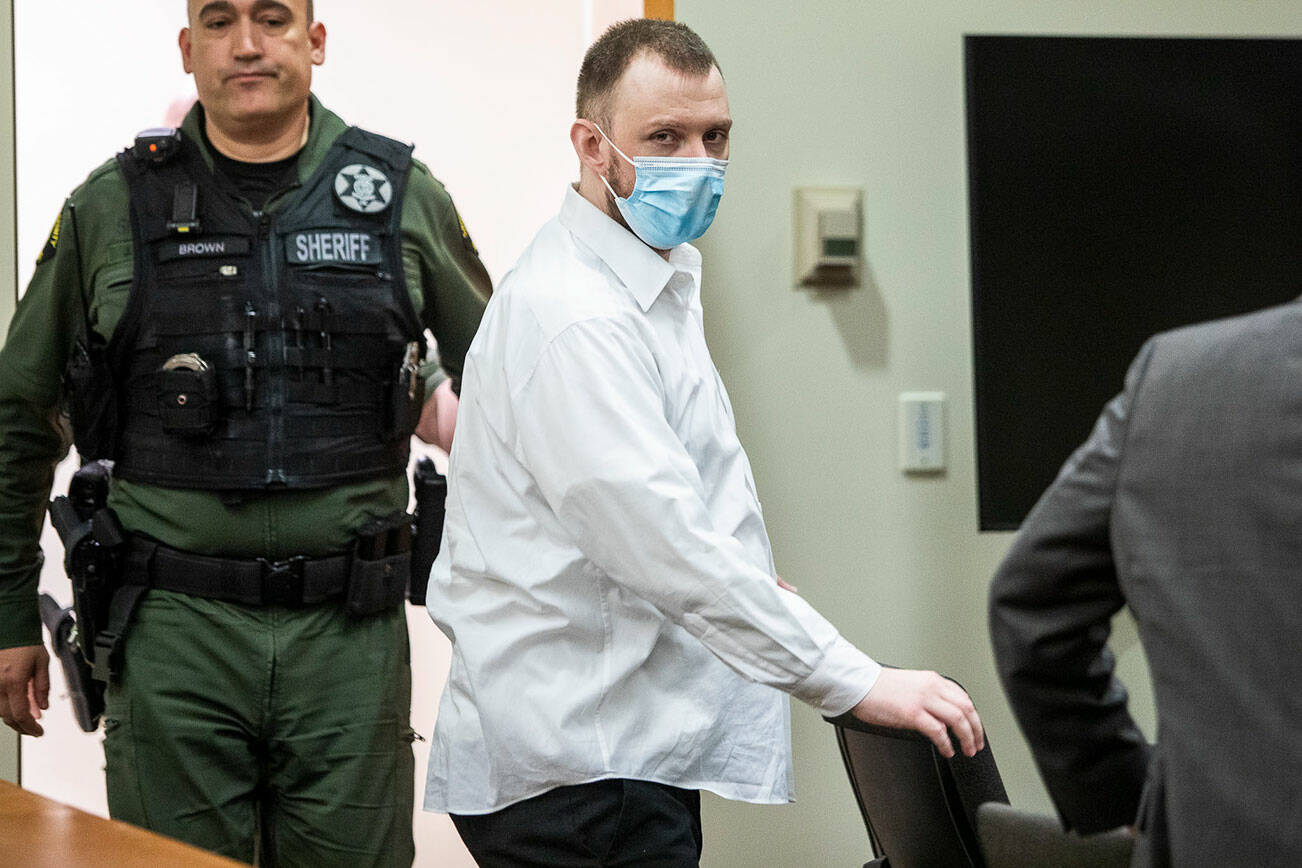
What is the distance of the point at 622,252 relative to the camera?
156 cm

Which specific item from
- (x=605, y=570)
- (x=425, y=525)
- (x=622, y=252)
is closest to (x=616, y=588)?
(x=605, y=570)

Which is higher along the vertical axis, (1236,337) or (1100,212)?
(1100,212)

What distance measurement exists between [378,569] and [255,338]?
376 millimetres

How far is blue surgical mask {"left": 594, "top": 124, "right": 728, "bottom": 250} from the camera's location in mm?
1615

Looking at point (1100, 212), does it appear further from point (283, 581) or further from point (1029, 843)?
point (283, 581)

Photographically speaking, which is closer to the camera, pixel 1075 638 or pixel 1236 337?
pixel 1236 337

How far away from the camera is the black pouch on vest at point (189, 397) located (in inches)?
74.9

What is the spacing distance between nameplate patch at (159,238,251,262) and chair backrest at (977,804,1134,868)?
4.17 ft

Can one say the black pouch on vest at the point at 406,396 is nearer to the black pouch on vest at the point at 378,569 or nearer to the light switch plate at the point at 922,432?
the black pouch on vest at the point at 378,569

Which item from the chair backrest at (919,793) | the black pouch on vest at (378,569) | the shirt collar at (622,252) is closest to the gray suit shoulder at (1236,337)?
the shirt collar at (622,252)

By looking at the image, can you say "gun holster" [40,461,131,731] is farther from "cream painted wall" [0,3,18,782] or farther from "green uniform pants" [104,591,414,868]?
"cream painted wall" [0,3,18,782]

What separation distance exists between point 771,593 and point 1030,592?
0.42 m

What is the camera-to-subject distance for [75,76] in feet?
8.96

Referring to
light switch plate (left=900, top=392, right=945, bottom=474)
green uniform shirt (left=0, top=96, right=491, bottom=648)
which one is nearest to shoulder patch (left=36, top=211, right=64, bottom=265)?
green uniform shirt (left=0, top=96, right=491, bottom=648)
